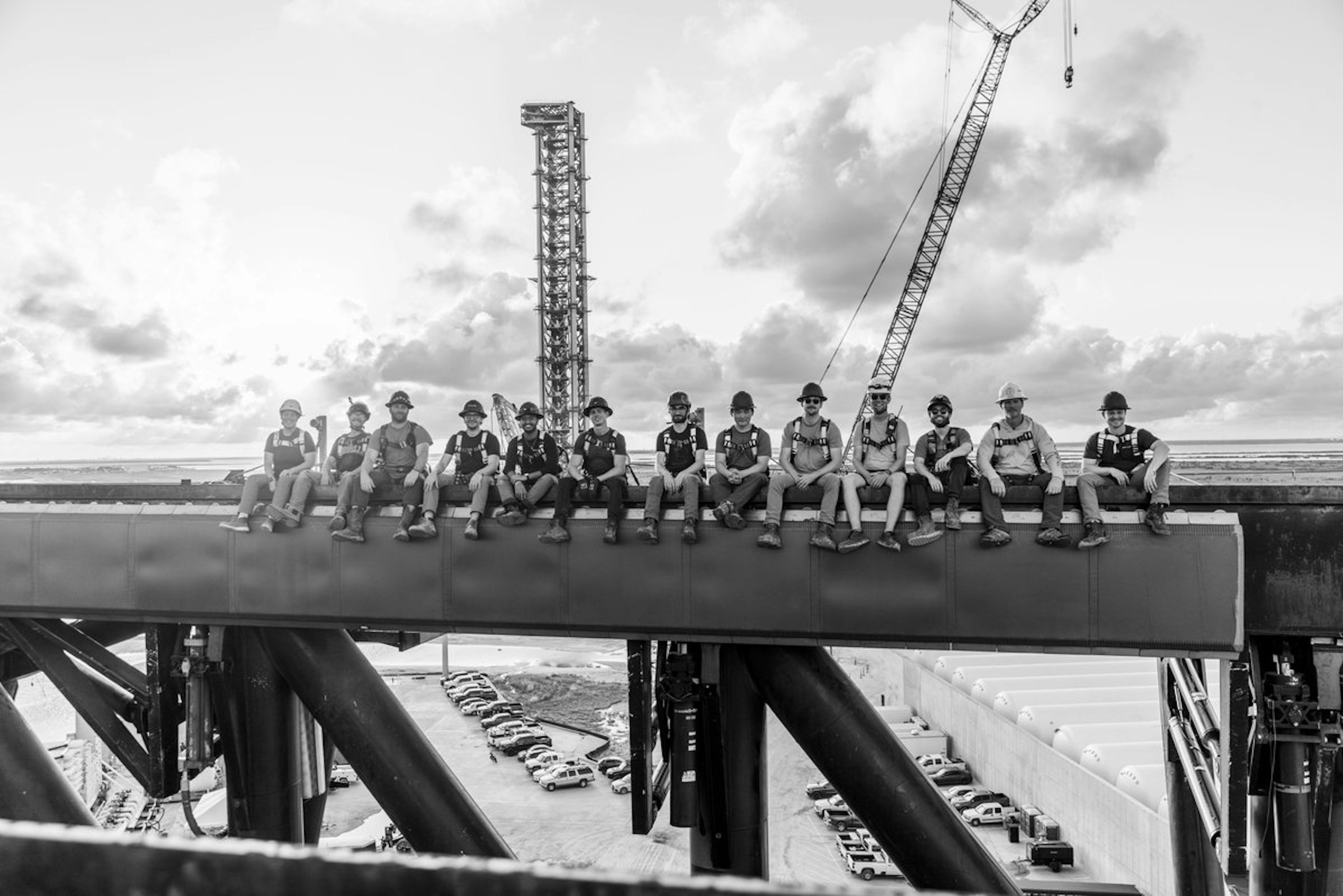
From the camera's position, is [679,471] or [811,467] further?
[679,471]

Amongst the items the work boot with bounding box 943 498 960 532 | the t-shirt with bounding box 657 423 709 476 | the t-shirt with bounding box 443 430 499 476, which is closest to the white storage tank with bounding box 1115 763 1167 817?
the work boot with bounding box 943 498 960 532

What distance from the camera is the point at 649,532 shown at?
9.70 meters

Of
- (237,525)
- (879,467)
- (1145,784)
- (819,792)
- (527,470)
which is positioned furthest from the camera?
(819,792)

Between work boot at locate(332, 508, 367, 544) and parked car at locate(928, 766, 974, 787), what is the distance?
29.7 metres

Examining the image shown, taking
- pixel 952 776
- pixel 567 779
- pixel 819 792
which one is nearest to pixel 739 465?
pixel 819 792

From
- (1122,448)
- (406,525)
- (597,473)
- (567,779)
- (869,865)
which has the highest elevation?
(1122,448)

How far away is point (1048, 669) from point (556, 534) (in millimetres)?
35361

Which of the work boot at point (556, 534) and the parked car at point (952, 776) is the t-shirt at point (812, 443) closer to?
the work boot at point (556, 534)

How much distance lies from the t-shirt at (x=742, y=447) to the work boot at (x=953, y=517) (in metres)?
2.21

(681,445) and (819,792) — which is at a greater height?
(681,445)

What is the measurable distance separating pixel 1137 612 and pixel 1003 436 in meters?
2.41

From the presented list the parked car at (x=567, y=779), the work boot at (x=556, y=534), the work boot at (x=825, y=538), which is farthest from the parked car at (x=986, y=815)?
the work boot at (x=556, y=534)

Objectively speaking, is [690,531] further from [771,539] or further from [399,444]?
[399,444]

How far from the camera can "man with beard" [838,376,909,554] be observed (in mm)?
9367
